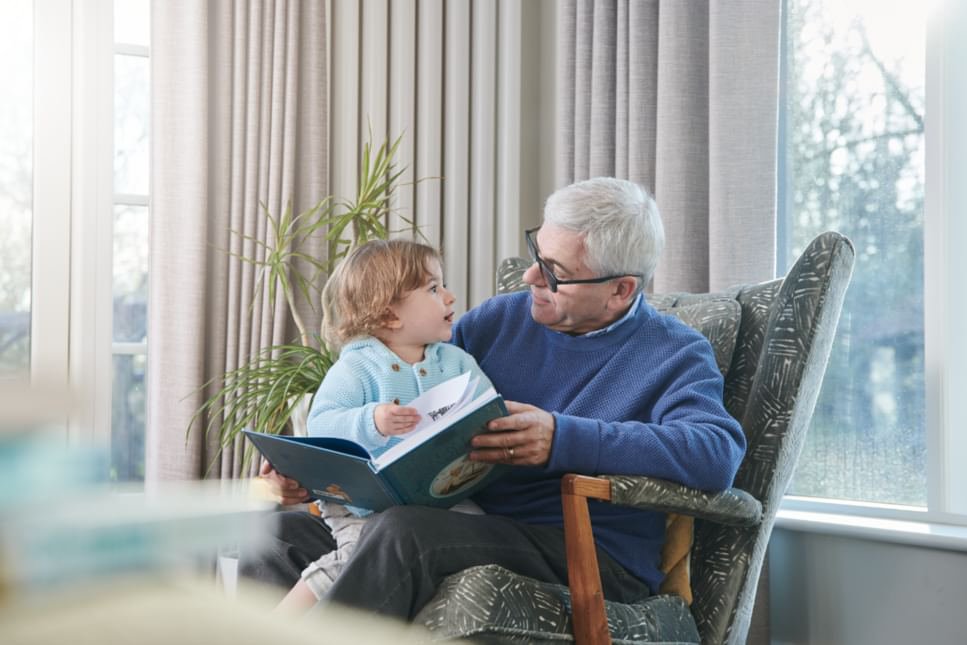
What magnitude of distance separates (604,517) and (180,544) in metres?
1.56

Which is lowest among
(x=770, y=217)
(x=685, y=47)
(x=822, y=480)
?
(x=822, y=480)

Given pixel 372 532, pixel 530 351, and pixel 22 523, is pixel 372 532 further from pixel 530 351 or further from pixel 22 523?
pixel 22 523

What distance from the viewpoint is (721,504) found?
169 centimetres

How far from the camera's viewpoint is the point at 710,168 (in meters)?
2.72

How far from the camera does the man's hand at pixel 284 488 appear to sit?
5.66 ft

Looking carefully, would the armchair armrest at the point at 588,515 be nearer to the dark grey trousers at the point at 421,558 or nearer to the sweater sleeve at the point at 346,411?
the dark grey trousers at the point at 421,558

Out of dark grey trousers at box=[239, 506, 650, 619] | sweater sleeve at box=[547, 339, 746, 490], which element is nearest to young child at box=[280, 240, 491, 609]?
dark grey trousers at box=[239, 506, 650, 619]

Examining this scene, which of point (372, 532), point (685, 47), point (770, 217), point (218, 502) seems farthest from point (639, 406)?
point (218, 502)

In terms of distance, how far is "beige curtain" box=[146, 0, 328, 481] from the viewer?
302cm

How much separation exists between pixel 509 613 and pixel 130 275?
204 centimetres

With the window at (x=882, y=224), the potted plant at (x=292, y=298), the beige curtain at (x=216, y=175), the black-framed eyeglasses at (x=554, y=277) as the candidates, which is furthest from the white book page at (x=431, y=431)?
the beige curtain at (x=216, y=175)

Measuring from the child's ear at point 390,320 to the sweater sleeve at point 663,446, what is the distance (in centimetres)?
36

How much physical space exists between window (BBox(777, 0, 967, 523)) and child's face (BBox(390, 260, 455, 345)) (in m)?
1.27

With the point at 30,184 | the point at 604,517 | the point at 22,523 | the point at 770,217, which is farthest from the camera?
the point at 30,184
